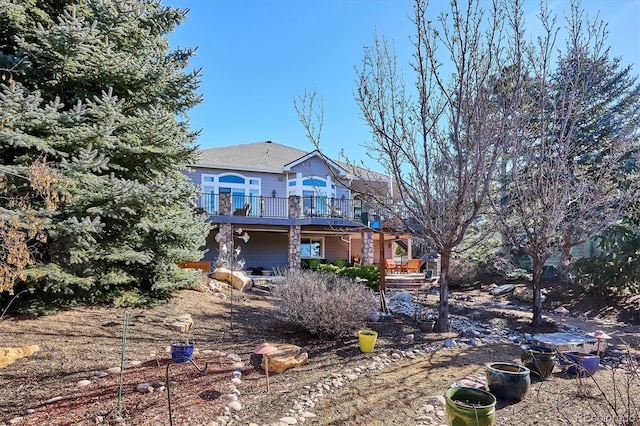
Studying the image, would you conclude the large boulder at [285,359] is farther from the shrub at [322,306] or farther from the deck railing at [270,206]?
the deck railing at [270,206]

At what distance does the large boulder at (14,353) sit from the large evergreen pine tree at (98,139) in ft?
3.69

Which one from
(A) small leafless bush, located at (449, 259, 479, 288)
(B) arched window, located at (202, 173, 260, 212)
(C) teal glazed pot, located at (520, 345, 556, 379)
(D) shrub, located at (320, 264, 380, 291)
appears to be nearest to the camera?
(C) teal glazed pot, located at (520, 345, 556, 379)

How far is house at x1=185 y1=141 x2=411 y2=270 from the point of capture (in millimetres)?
15656

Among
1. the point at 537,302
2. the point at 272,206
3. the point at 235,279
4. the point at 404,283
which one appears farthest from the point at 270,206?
the point at 537,302

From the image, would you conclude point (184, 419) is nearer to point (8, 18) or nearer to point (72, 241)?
point (72, 241)

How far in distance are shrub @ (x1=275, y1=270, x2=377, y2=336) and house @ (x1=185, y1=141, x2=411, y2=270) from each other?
25.9ft

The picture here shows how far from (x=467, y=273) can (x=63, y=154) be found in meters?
14.9

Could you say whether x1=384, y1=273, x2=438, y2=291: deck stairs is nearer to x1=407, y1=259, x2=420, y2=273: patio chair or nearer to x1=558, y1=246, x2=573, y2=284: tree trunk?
x1=407, y1=259, x2=420, y2=273: patio chair

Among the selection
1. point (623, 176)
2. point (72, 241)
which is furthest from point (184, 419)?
point (623, 176)

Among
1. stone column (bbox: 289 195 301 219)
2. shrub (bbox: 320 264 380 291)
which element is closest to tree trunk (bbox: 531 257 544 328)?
shrub (bbox: 320 264 380 291)

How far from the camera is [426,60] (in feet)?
20.7

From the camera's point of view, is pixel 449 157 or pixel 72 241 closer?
pixel 72 241

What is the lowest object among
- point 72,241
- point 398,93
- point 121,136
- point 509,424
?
point 509,424

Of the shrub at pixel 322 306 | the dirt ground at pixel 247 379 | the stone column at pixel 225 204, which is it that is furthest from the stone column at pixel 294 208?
the shrub at pixel 322 306
